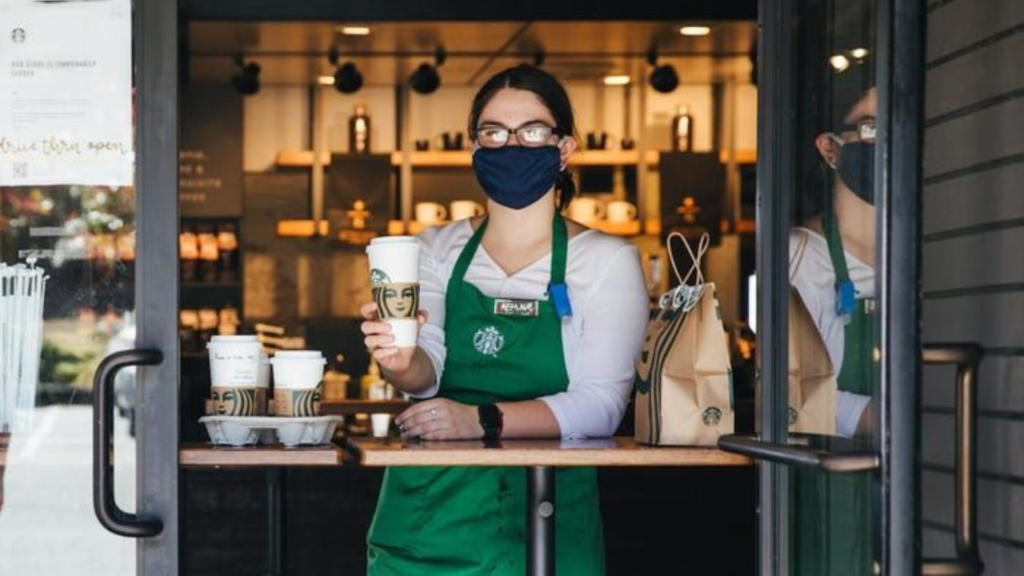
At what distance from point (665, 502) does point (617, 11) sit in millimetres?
2555

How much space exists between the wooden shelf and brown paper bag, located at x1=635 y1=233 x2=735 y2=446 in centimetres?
675

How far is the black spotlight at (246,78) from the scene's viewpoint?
9.45 metres

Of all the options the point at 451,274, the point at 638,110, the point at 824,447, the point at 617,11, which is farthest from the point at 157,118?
the point at 638,110

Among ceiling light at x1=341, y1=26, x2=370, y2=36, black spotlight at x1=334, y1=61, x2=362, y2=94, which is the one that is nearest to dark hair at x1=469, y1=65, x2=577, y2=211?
ceiling light at x1=341, y1=26, x2=370, y2=36

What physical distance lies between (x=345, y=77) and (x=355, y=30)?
63cm

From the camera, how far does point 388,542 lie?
3.47 metres

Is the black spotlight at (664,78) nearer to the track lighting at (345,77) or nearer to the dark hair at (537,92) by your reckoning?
the track lighting at (345,77)

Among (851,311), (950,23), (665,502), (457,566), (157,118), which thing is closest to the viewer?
(851,311)

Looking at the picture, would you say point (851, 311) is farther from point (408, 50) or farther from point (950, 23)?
point (408, 50)

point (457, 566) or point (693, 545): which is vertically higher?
point (457, 566)

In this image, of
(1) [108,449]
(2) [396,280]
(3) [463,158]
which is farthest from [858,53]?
(3) [463,158]

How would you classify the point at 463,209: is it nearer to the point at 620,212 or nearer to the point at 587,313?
the point at 620,212

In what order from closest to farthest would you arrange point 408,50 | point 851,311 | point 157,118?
point 851,311, point 157,118, point 408,50

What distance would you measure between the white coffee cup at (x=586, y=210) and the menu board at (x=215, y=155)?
2.22 m
